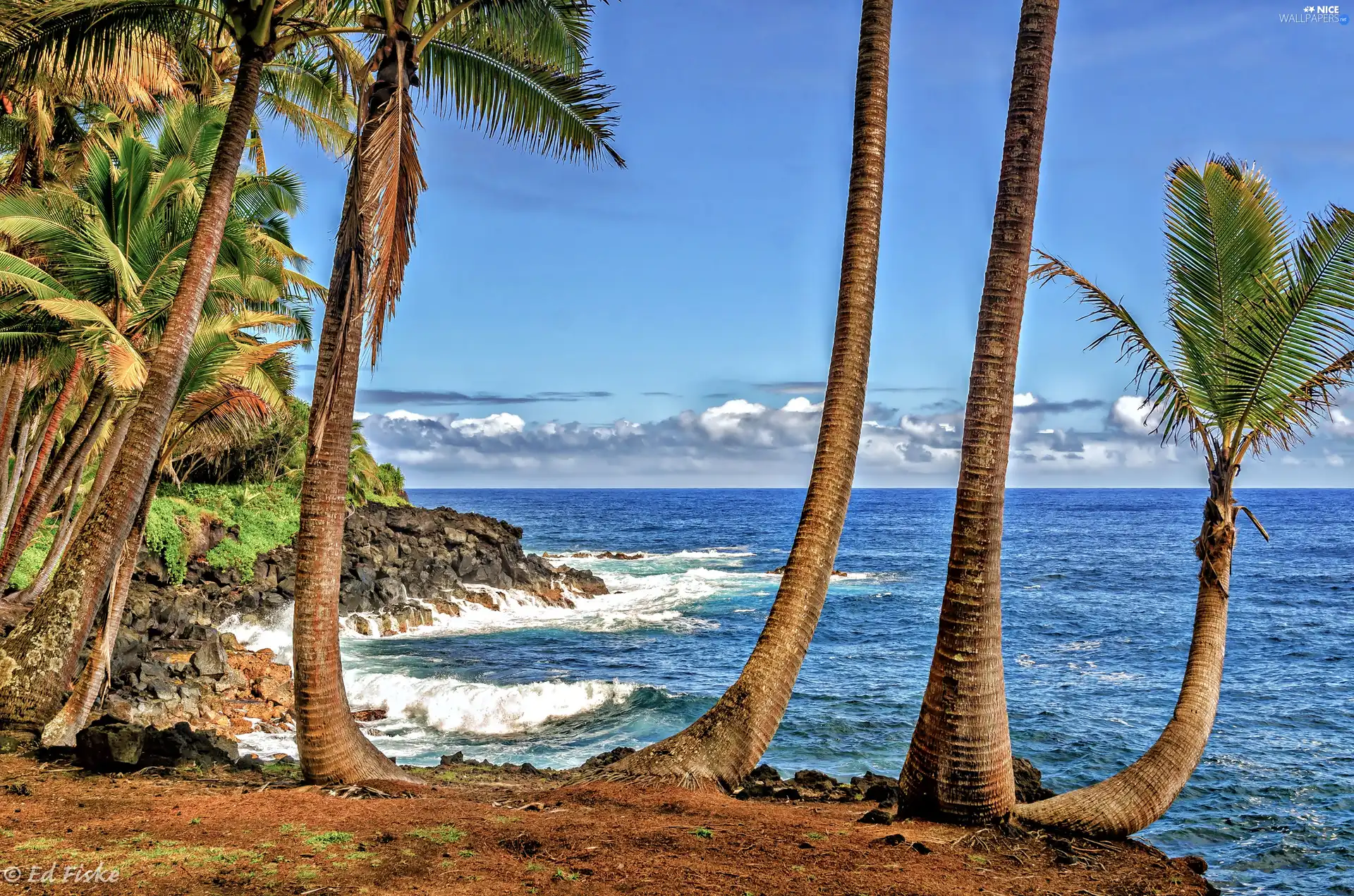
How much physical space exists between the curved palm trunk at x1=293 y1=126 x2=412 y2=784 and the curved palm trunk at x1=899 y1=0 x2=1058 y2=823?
4379 millimetres

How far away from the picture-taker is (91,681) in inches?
334

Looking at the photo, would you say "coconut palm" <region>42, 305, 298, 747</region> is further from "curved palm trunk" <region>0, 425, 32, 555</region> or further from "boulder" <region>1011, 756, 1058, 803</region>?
"curved palm trunk" <region>0, 425, 32, 555</region>

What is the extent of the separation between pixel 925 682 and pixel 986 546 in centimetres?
1794

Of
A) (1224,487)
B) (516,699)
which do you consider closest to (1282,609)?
(516,699)

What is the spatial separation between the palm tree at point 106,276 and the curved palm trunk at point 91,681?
1.18 feet

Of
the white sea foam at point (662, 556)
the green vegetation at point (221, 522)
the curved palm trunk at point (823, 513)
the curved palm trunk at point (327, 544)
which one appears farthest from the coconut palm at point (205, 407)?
the white sea foam at point (662, 556)

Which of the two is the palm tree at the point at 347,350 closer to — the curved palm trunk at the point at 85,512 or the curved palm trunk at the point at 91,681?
the curved palm trunk at the point at 91,681

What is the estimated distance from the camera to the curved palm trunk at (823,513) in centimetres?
773

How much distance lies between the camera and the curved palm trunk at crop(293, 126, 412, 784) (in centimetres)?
713

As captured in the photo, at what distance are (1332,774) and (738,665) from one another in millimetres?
13463

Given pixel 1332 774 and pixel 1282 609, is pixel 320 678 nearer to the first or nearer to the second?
pixel 1332 774

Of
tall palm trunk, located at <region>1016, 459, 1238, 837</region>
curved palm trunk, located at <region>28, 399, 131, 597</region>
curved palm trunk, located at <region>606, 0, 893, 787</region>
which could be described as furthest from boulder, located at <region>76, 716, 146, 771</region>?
tall palm trunk, located at <region>1016, 459, 1238, 837</region>

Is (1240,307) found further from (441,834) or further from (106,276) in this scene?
(106,276)

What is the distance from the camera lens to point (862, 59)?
8250 mm
